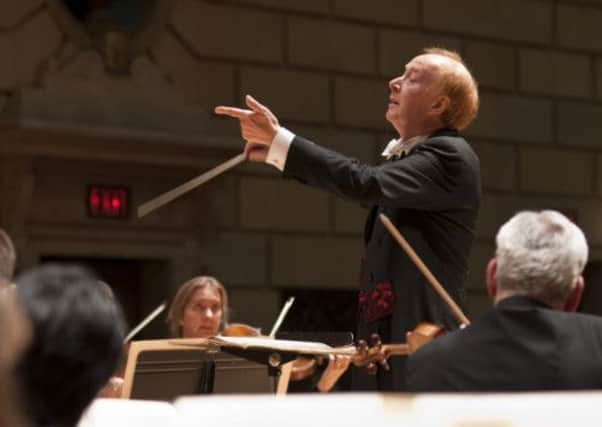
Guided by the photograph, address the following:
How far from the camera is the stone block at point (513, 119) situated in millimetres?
9312

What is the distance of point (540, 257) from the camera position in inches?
96.3

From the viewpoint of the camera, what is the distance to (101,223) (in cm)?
782

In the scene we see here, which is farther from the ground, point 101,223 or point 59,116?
point 59,116

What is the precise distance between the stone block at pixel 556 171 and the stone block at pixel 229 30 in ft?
7.05

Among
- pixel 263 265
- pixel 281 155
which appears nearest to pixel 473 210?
pixel 281 155

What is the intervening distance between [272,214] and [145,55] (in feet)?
4.24

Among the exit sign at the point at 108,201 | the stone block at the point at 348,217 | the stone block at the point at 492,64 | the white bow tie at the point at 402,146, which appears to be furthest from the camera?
the stone block at the point at 492,64

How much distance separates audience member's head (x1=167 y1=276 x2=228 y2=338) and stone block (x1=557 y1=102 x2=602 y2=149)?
4220 mm

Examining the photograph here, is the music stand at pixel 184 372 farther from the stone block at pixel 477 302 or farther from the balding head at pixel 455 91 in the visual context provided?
the stone block at pixel 477 302

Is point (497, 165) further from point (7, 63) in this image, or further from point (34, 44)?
point (7, 63)

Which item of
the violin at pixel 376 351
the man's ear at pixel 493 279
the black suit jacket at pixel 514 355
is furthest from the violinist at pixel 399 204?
the black suit jacket at pixel 514 355

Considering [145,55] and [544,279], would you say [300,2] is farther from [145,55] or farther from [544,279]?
[544,279]

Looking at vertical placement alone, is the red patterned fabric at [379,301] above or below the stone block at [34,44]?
below

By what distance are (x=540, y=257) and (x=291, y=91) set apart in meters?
6.15
